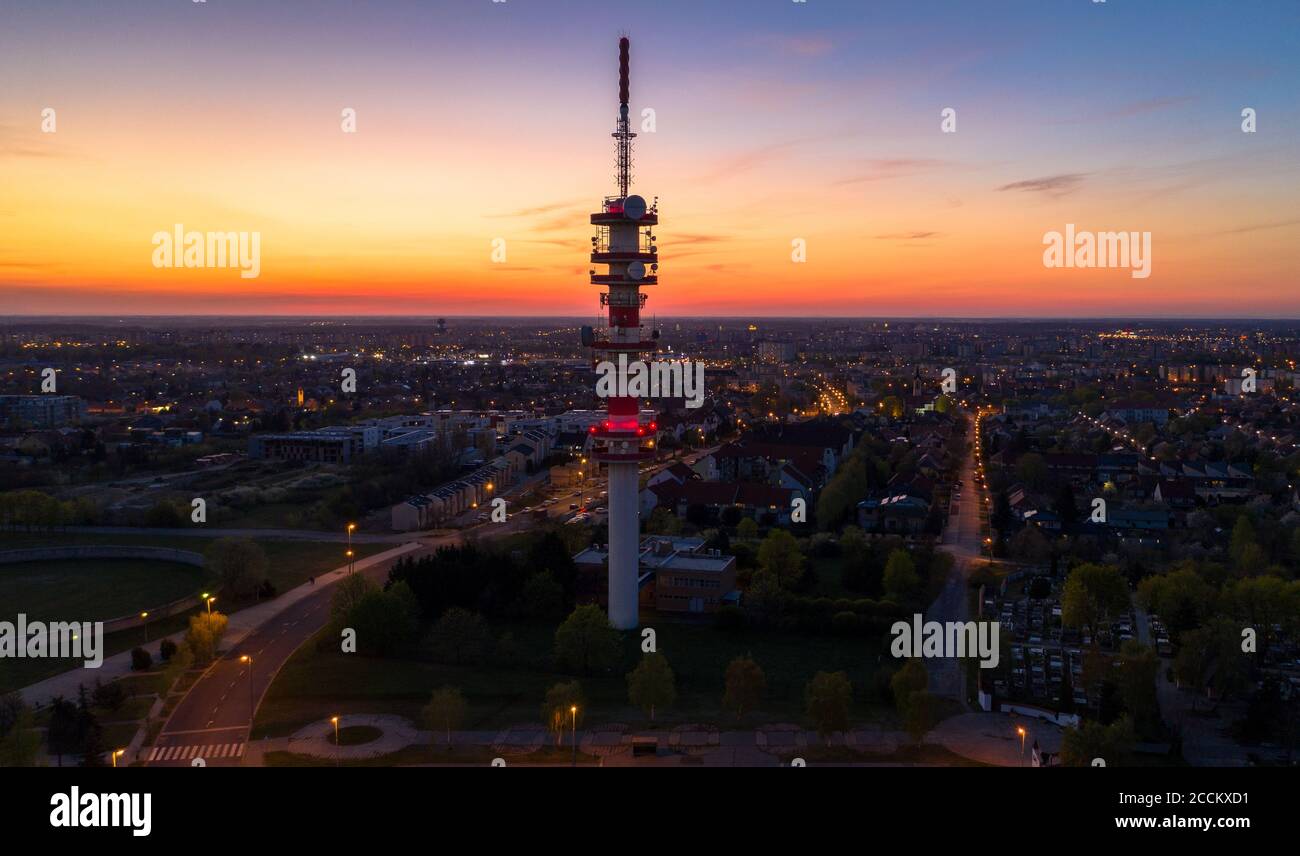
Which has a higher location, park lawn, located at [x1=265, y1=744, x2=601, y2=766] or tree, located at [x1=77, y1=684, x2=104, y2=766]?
tree, located at [x1=77, y1=684, x2=104, y2=766]

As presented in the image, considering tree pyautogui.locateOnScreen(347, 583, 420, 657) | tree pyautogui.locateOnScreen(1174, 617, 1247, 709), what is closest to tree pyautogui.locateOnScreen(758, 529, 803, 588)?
tree pyautogui.locateOnScreen(1174, 617, 1247, 709)

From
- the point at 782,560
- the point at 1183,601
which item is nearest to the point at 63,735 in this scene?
the point at 782,560

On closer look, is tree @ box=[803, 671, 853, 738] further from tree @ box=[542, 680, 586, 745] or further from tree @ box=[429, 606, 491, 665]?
tree @ box=[429, 606, 491, 665]

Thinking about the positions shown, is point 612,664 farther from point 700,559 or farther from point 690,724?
point 700,559

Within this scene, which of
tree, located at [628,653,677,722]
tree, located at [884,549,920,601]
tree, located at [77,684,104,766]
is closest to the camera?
tree, located at [77,684,104,766]

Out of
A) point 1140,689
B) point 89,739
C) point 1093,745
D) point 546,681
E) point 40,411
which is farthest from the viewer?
point 40,411

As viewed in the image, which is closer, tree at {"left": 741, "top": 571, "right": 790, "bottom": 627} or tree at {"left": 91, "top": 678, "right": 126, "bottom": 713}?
tree at {"left": 91, "top": 678, "right": 126, "bottom": 713}

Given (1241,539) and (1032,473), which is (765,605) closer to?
(1241,539)
